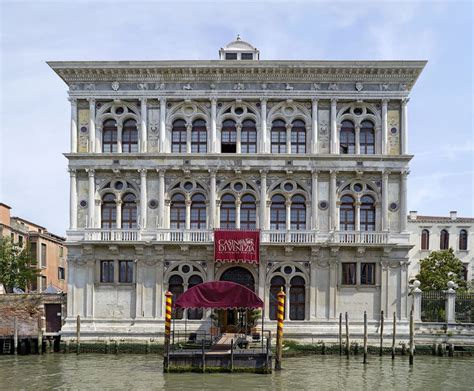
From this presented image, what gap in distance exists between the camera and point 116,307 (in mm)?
34344

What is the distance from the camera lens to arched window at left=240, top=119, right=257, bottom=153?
35000 millimetres

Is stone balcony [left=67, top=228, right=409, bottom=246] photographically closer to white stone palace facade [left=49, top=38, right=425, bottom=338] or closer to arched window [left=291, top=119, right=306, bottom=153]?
white stone palace facade [left=49, top=38, right=425, bottom=338]

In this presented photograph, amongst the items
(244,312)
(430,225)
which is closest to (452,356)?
(244,312)

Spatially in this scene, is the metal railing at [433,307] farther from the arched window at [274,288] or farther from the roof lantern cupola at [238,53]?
the roof lantern cupola at [238,53]

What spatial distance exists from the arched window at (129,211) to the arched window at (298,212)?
737 centimetres

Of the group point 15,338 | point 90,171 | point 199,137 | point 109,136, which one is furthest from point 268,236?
point 15,338

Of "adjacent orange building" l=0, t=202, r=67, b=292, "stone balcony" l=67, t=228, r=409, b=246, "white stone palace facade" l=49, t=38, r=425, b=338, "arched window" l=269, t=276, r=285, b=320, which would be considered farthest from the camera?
"adjacent orange building" l=0, t=202, r=67, b=292

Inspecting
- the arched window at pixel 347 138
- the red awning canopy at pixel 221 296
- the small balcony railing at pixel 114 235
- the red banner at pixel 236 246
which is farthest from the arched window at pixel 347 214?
the small balcony railing at pixel 114 235

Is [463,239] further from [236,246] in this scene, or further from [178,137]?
[178,137]

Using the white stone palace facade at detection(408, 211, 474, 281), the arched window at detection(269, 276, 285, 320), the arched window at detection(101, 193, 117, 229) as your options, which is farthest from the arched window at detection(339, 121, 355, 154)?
the white stone palace facade at detection(408, 211, 474, 281)

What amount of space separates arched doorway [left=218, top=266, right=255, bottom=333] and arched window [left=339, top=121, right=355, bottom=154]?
7.30 m

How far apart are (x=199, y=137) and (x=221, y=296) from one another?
10.0 m

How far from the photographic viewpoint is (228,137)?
115 ft

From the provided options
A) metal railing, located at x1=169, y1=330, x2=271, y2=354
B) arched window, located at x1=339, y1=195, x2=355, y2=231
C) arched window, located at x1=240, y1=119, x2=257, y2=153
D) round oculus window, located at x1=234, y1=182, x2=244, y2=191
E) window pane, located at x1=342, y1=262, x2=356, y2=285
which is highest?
arched window, located at x1=240, y1=119, x2=257, y2=153
